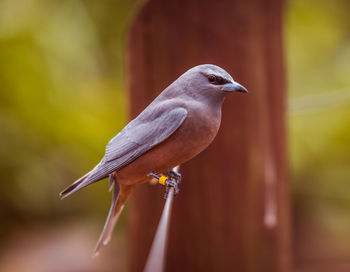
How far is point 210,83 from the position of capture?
884 mm

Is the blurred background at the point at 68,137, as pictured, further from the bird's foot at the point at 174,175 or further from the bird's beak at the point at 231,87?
the bird's beak at the point at 231,87

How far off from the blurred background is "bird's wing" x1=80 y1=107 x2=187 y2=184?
1924 mm

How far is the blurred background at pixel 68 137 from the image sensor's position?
311 cm

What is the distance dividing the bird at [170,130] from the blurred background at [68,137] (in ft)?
6.34

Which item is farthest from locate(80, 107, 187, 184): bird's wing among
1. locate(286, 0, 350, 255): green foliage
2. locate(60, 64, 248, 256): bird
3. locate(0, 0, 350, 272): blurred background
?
locate(286, 0, 350, 255): green foliage

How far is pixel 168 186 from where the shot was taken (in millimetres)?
1014

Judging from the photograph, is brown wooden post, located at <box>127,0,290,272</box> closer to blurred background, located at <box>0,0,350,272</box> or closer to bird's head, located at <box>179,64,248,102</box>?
bird's head, located at <box>179,64,248,102</box>

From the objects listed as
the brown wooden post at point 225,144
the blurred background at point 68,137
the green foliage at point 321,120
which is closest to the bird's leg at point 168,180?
the brown wooden post at point 225,144

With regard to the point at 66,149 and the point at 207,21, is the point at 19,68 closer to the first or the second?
the point at 66,149

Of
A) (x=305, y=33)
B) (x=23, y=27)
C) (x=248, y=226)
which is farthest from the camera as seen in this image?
(x=305, y=33)

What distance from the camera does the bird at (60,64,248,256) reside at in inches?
34.7

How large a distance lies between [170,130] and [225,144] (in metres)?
0.90

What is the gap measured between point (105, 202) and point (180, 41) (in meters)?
2.08

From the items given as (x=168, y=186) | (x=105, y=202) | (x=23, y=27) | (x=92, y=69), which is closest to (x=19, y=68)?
(x=23, y=27)
